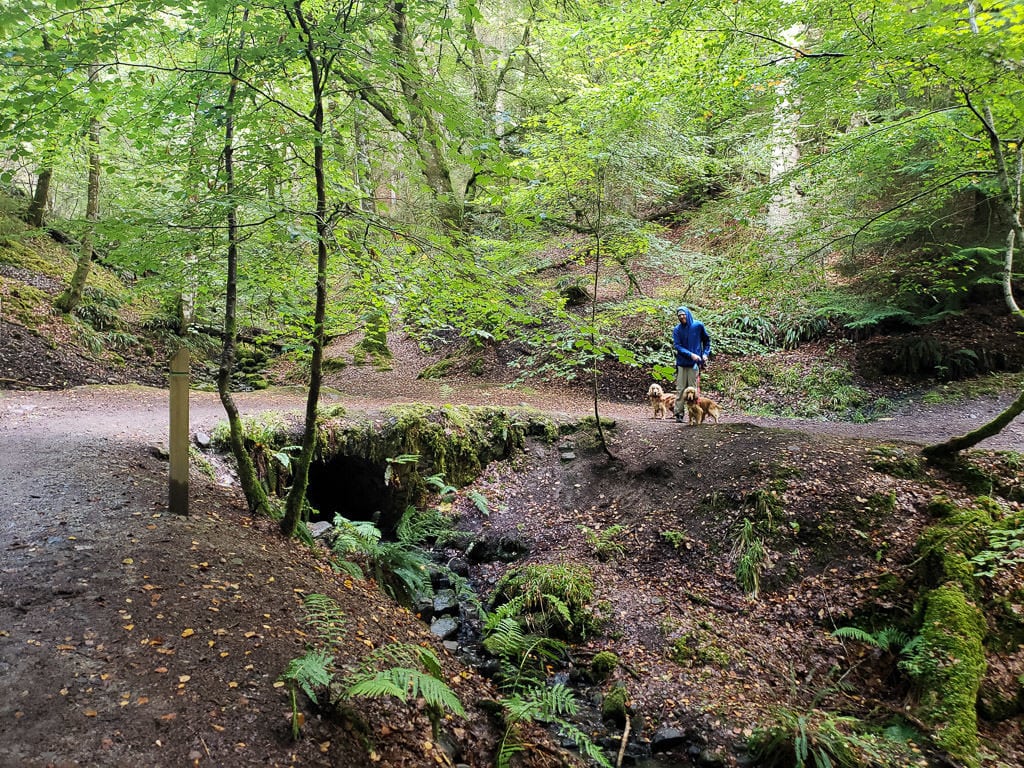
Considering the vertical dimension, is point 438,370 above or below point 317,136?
below

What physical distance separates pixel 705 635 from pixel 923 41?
6227 millimetres

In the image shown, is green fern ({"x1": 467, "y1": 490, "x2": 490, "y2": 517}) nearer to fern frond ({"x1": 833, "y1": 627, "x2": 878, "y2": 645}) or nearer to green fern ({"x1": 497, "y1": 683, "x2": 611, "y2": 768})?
green fern ({"x1": 497, "y1": 683, "x2": 611, "y2": 768})

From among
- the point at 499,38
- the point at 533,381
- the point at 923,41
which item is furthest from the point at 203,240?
the point at 499,38

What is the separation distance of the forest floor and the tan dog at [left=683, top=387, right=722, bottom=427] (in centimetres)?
62

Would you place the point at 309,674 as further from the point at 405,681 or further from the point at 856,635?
the point at 856,635

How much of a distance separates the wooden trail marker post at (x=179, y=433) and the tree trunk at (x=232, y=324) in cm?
31

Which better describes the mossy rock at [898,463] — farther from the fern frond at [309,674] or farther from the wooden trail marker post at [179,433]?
the wooden trail marker post at [179,433]

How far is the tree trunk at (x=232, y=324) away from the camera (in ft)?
12.4

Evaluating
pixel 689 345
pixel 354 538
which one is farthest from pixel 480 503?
pixel 689 345

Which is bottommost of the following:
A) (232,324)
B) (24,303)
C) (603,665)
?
(603,665)

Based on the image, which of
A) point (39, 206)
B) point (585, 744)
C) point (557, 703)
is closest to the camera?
point (585, 744)

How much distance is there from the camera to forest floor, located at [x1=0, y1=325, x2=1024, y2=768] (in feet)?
8.66

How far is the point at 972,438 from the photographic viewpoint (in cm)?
593

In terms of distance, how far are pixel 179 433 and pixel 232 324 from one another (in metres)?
1.07
